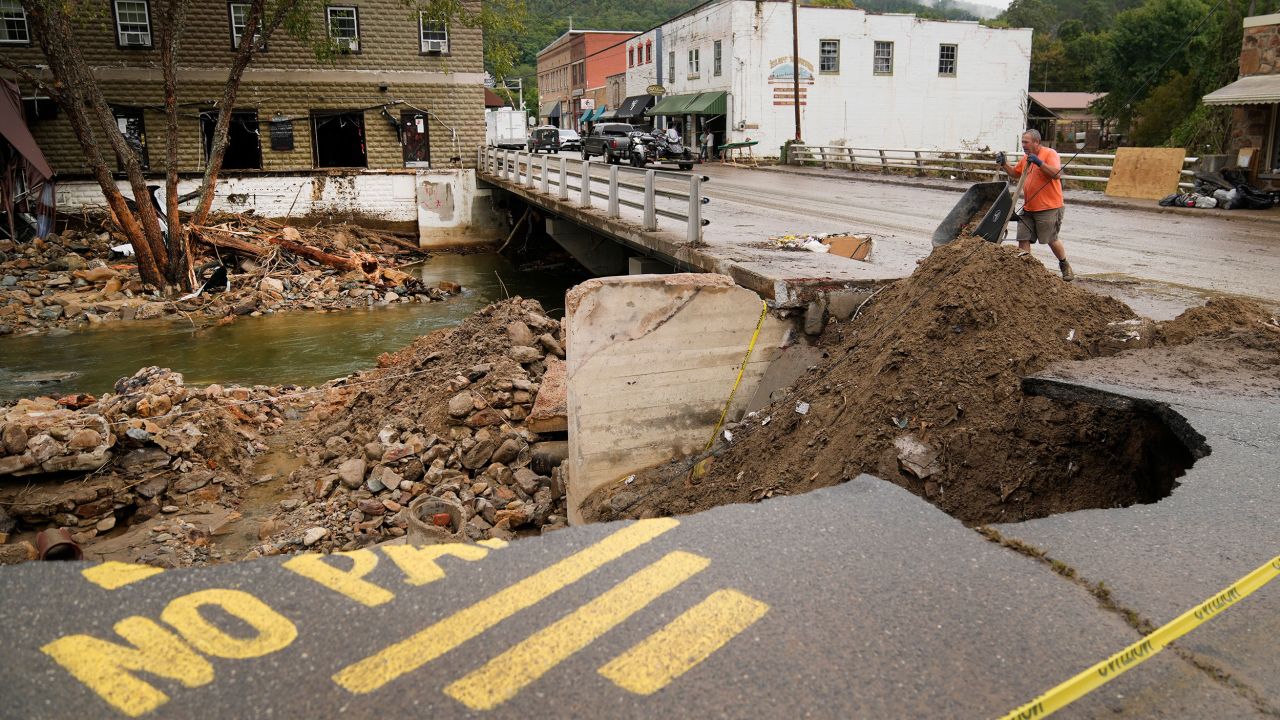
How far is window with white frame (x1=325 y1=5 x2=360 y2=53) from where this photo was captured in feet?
95.9

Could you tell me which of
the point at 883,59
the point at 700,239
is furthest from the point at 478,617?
the point at 883,59

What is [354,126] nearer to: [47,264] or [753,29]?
[47,264]

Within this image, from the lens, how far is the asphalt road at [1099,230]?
10969 millimetres

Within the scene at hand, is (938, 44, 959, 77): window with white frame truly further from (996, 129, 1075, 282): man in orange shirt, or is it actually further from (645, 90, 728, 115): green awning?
(996, 129, 1075, 282): man in orange shirt

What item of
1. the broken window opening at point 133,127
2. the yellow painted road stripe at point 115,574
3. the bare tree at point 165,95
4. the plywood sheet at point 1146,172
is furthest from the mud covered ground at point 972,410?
the broken window opening at point 133,127

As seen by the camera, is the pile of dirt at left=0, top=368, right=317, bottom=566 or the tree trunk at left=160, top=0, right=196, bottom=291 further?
the tree trunk at left=160, top=0, right=196, bottom=291

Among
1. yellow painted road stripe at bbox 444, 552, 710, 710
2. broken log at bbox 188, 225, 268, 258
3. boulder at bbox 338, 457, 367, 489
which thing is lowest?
boulder at bbox 338, 457, 367, 489

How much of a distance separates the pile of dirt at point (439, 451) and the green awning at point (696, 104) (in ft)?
116

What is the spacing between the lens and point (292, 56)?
2936 centimetres

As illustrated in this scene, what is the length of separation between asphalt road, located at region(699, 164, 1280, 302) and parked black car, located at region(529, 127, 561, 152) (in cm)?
2231

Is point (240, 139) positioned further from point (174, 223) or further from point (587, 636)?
point (587, 636)

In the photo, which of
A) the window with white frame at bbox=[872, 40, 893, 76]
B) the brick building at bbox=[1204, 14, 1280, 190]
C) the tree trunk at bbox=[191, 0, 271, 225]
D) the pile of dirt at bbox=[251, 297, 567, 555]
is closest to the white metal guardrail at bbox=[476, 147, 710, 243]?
the pile of dirt at bbox=[251, 297, 567, 555]

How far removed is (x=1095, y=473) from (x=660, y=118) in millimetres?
52917

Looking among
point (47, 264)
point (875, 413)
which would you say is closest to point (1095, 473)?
point (875, 413)
